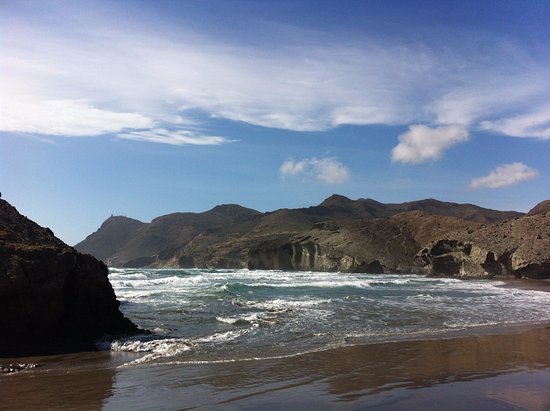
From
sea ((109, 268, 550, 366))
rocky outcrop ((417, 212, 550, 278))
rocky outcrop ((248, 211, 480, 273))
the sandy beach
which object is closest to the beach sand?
the sandy beach

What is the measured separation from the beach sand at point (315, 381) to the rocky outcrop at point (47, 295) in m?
1.11

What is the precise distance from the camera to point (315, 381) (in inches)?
322

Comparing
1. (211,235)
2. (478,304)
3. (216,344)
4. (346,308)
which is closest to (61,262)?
(216,344)

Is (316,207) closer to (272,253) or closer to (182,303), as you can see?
(272,253)

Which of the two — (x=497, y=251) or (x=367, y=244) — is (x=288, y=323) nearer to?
(x=497, y=251)

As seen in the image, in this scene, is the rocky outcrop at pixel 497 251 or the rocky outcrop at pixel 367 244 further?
the rocky outcrop at pixel 367 244

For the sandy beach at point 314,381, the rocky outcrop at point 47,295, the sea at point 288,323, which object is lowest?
the sea at point 288,323

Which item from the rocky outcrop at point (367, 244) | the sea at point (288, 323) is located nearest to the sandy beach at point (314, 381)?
the sea at point (288, 323)

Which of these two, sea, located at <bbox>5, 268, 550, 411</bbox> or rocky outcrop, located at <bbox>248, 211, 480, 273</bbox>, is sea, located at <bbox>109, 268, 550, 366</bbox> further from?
rocky outcrop, located at <bbox>248, 211, 480, 273</bbox>

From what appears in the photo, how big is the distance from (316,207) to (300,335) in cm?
17690

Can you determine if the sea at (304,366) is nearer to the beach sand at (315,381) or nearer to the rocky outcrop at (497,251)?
the beach sand at (315,381)

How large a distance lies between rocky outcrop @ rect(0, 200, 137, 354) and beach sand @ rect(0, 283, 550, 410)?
3.66 ft

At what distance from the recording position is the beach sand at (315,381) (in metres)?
6.91

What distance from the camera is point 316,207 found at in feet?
623
